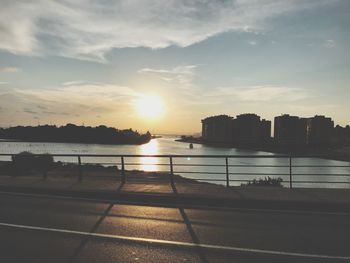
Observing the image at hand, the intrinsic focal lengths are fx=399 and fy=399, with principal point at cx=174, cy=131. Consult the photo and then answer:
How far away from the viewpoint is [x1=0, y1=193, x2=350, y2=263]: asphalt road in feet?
22.2

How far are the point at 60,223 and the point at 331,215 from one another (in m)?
6.76

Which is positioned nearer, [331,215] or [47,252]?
[47,252]

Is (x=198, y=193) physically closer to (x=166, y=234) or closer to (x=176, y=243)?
(x=166, y=234)

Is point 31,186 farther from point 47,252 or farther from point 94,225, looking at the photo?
point 47,252

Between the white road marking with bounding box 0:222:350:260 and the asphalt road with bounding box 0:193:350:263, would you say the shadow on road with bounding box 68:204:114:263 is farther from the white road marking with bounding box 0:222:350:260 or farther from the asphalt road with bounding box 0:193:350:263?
the white road marking with bounding box 0:222:350:260

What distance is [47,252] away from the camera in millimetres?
6988

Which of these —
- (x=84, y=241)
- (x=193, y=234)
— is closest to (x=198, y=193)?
(x=193, y=234)

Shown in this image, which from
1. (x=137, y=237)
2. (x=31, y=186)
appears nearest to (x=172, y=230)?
(x=137, y=237)

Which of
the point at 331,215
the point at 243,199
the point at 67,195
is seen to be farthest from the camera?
the point at 67,195

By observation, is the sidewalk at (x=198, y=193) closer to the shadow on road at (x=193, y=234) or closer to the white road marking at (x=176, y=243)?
the shadow on road at (x=193, y=234)

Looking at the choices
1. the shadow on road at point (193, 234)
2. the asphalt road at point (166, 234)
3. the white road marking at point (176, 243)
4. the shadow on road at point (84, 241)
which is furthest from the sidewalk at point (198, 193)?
the white road marking at point (176, 243)

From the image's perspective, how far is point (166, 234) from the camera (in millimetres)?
8242

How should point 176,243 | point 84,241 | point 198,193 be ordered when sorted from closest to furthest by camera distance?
1. point 176,243
2. point 84,241
3. point 198,193

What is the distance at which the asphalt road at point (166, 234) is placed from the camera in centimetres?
677
